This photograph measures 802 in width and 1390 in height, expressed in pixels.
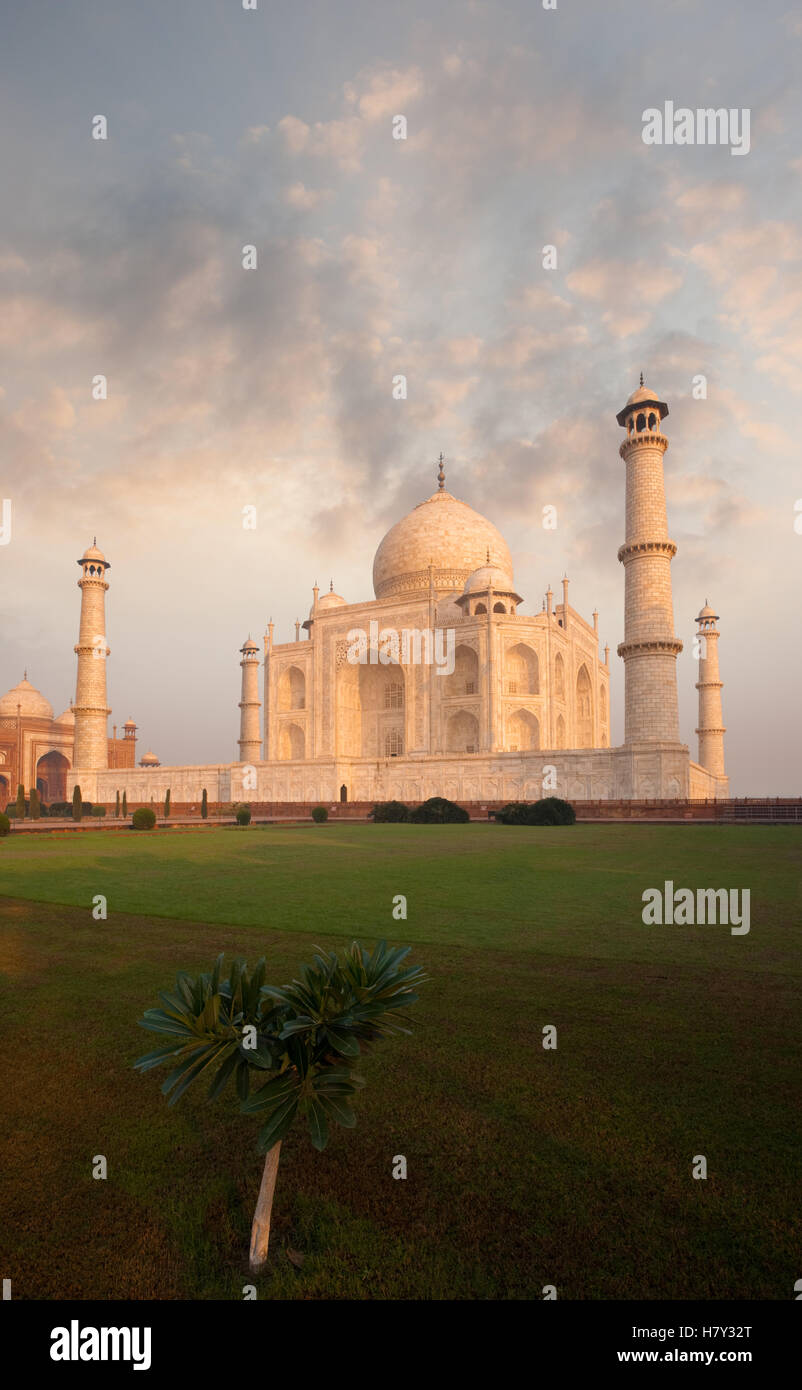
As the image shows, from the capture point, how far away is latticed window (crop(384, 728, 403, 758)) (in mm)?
39844

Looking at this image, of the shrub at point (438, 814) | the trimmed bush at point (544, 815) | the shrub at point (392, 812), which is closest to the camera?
the trimmed bush at point (544, 815)

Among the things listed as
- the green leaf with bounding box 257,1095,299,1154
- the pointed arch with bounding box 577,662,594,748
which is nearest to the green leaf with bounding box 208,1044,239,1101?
the green leaf with bounding box 257,1095,299,1154

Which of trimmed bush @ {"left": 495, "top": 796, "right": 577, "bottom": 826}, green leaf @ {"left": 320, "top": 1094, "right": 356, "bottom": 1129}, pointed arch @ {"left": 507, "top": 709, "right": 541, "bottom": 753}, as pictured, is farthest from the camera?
pointed arch @ {"left": 507, "top": 709, "right": 541, "bottom": 753}

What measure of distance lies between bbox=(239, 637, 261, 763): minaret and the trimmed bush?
2440 centimetres

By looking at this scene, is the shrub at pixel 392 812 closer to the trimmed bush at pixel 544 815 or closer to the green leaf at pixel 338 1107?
the trimmed bush at pixel 544 815

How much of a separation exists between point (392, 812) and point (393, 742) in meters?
14.0

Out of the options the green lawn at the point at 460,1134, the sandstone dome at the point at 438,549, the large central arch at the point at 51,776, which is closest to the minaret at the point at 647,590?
the sandstone dome at the point at 438,549

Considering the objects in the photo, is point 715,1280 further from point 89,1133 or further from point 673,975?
point 673,975

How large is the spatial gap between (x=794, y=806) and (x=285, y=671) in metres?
26.7

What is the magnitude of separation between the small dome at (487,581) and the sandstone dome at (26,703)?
1276 inches

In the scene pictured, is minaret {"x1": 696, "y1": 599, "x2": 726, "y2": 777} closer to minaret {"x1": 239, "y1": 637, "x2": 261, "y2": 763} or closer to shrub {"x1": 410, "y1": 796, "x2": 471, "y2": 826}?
shrub {"x1": 410, "y1": 796, "x2": 471, "y2": 826}

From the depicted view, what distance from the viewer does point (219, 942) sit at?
5.59 meters

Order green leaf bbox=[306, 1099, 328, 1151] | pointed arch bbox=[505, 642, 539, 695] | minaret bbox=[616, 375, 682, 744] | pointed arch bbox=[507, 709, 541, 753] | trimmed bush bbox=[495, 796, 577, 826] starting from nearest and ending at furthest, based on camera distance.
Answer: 1. green leaf bbox=[306, 1099, 328, 1151]
2. trimmed bush bbox=[495, 796, 577, 826]
3. minaret bbox=[616, 375, 682, 744]
4. pointed arch bbox=[507, 709, 541, 753]
5. pointed arch bbox=[505, 642, 539, 695]

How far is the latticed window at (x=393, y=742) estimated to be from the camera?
39.8 meters
